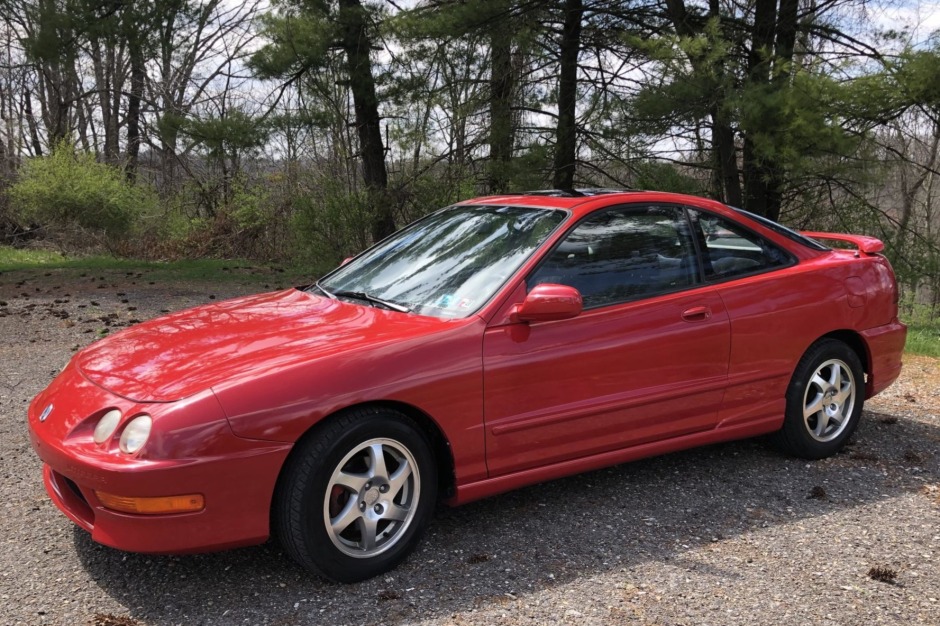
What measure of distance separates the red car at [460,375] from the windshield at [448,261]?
0.6 inches

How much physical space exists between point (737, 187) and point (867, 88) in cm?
330

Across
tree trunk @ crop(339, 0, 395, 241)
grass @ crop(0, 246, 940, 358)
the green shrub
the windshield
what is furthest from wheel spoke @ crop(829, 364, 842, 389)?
the green shrub

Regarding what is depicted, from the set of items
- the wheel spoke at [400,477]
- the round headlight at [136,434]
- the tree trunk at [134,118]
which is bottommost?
the wheel spoke at [400,477]

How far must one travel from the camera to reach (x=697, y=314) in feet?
13.1

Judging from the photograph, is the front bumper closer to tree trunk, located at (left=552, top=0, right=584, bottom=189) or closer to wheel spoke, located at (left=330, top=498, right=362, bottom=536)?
wheel spoke, located at (left=330, top=498, right=362, bottom=536)

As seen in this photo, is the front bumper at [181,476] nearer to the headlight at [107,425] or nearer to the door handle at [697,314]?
the headlight at [107,425]

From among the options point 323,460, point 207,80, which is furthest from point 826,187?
point 207,80

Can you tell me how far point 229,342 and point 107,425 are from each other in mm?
605

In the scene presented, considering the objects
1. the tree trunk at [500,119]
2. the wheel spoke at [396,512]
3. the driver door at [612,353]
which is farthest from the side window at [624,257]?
the tree trunk at [500,119]

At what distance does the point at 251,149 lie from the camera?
14.4 metres

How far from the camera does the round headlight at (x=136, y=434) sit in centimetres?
280

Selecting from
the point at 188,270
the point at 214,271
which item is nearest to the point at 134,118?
the point at 188,270

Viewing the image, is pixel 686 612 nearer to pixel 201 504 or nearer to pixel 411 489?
pixel 411 489

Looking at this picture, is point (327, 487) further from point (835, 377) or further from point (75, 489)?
point (835, 377)
